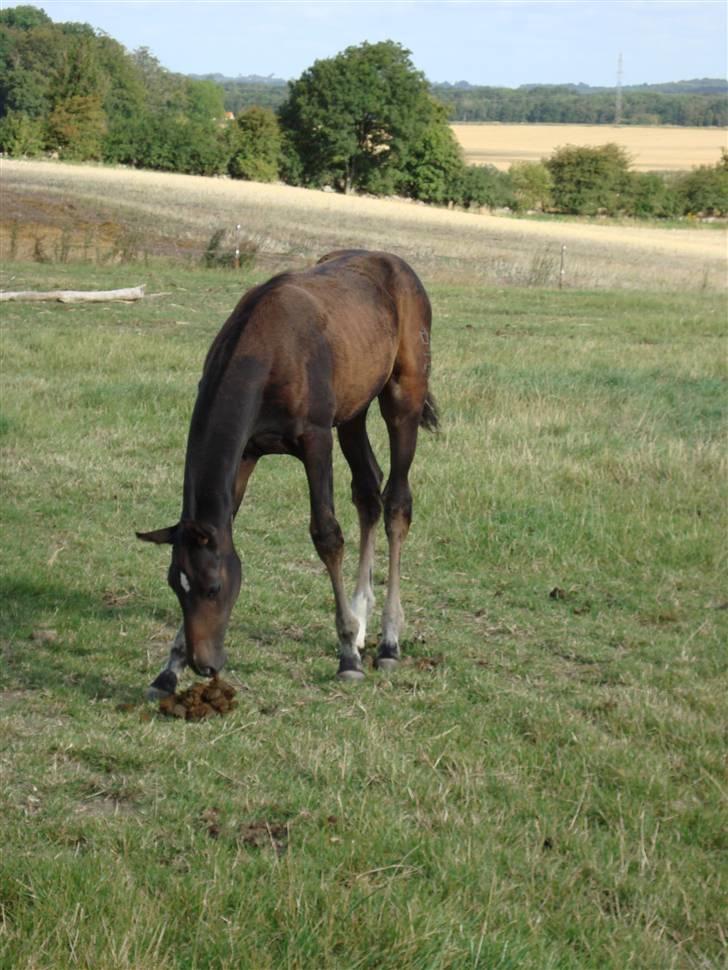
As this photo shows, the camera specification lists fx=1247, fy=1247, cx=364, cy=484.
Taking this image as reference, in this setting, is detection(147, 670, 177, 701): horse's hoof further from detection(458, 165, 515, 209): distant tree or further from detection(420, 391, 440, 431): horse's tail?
detection(458, 165, 515, 209): distant tree

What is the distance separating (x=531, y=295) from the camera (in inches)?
1010

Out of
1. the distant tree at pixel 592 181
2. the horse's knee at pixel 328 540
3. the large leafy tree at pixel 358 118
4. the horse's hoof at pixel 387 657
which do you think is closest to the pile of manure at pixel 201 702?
the horse's knee at pixel 328 540

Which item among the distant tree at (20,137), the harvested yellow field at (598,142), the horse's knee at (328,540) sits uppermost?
the harvested yellow field at (598,142)

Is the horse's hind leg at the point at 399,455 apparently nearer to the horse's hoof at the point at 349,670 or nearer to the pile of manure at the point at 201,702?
the horse's hoof at the point at 349,670

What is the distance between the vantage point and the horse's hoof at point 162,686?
18.1ft

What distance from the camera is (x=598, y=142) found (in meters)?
141

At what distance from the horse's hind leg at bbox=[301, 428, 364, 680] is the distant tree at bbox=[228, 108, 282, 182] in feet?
258

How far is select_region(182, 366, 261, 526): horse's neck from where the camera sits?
5.06 m

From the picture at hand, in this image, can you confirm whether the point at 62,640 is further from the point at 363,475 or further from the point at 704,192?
the point at 704,192

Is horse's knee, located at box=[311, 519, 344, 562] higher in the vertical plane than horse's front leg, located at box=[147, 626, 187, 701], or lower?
higher

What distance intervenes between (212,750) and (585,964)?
1.84 metres

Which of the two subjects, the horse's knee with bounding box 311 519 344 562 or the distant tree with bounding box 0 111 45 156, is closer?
the horse's knee with bounding box 311 519 344 562

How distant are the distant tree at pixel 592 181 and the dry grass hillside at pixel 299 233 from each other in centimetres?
1323

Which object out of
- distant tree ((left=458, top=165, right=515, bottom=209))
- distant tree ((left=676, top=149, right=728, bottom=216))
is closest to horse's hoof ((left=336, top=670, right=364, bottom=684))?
distant tree ((left=458, top=165, right=515, bottom=209))
